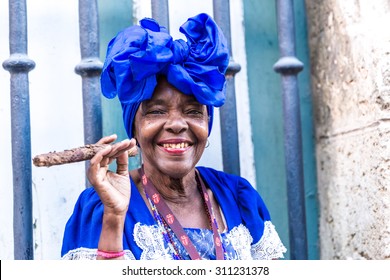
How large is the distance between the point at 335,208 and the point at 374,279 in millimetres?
756

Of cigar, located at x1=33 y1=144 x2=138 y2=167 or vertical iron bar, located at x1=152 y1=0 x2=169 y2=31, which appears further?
vertical iron bar, located at x1=152 y1=0 x2=169 y2=31

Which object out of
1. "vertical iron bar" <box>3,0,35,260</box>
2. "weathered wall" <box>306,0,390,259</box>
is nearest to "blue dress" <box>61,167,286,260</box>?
"vertical iron bar" <box>3,0,35,260</box>

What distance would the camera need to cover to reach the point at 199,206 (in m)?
2.39

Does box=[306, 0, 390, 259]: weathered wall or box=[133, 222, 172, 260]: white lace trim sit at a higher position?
box=[306, 0, 390, 259]: weathered wall

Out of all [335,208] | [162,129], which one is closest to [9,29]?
[162,129]

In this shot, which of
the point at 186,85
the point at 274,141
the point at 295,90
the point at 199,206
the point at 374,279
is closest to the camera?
the point at 374,279

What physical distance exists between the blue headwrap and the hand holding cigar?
0.29 m

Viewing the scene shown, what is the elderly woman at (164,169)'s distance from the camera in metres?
2.12

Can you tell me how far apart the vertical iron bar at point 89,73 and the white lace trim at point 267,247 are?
25.7 inches

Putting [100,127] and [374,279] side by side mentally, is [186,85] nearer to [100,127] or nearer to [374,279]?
[100,127]

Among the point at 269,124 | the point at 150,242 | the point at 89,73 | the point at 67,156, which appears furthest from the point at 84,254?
the point at 269,124

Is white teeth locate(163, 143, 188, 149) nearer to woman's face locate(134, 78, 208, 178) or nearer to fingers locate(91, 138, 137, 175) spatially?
woman's face locate(134, 78, 208, 178)

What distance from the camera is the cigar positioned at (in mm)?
1864

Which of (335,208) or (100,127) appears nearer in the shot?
(100,127)
